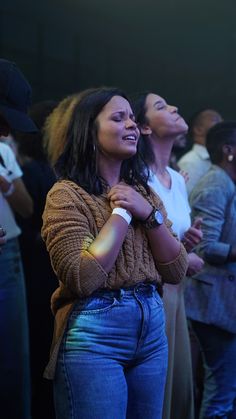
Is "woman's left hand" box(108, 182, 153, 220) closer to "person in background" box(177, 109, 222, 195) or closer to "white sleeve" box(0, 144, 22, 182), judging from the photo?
"white sleeve" box(0, 144, 22, 182)

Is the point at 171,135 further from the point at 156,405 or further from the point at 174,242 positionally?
the point at 156,405

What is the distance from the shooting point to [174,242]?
219cm

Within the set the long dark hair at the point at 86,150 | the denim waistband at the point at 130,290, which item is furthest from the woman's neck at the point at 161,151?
the denim waistband at the point at 130,290

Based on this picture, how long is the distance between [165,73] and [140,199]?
5560mm

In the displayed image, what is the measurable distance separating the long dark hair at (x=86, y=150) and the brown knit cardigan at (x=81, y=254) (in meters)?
0.06

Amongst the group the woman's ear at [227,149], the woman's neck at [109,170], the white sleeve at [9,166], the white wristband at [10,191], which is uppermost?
the woman's neck at [109,170]

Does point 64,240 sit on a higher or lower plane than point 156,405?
higher

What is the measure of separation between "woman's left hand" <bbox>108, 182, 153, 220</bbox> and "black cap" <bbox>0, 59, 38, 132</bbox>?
0.39 m

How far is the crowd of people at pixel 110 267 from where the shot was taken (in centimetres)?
198

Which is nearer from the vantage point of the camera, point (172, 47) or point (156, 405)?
point (156, 405)

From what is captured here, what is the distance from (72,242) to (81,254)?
0.16 feet

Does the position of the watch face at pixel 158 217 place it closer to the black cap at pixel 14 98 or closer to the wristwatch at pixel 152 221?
the wristwatch at pixel 152 221

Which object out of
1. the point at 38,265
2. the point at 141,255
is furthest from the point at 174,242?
the point at 38,265

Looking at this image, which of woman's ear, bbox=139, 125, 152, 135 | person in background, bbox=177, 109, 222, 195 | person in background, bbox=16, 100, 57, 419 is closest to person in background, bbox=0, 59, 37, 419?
person in background, bbox=16, 100, 57, 419
